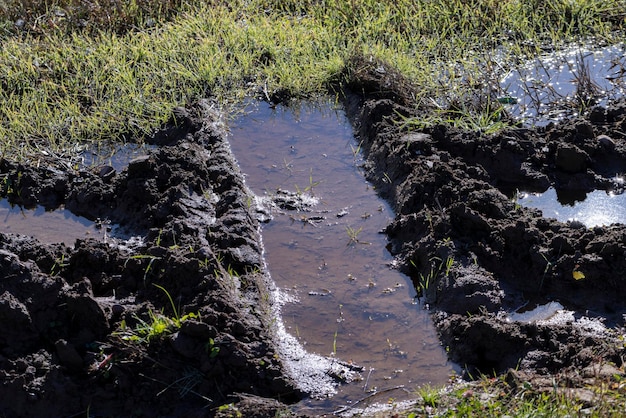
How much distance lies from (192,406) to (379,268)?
1657mm

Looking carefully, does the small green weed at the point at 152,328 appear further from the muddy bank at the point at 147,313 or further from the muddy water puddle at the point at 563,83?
the muddy water puddle at the point at 563,83

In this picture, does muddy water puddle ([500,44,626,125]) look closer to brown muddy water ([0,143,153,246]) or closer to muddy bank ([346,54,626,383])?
muddy bank ([346,54,626,383])

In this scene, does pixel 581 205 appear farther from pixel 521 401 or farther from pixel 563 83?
pixel 521 401

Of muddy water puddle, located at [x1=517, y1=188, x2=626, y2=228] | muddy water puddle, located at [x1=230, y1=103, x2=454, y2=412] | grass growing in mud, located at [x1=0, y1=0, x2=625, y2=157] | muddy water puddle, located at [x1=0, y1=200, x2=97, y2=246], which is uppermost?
grass growing in mud, located at [x1=0, y1=0, x2=625, y2=157]

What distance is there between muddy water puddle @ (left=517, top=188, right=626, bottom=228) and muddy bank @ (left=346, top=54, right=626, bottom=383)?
7cm

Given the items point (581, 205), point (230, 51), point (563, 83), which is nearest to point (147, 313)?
point (581, 205)

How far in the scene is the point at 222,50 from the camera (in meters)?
7.76

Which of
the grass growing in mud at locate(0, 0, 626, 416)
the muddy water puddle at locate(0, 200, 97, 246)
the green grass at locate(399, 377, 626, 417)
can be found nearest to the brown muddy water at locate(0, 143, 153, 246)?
the muddy water puddle at locate(0, 200, 97, 246)

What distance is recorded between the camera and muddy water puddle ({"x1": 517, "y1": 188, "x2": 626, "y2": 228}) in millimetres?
5613

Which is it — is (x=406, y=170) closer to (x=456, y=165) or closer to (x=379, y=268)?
(x=456, y=165)

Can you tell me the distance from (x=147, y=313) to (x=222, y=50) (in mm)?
3784

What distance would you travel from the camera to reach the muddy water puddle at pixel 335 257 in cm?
462

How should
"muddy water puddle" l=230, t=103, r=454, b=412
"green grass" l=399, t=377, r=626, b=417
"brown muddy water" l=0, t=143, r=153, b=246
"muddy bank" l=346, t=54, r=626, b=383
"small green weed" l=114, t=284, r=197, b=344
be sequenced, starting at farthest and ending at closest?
"brown muddy water" l=0, t=143, r=153, b=246 < "muddy water puddle" l=230, t=103, r=454, b=412 < "muddy bank" l=346, t=54, r=626, b=383 < "small green weed" l=114, t=284, r=197, b=344 < "green grass" l=399, t=377, r=626, b=417

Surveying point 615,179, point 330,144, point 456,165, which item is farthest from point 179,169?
point 615,179
